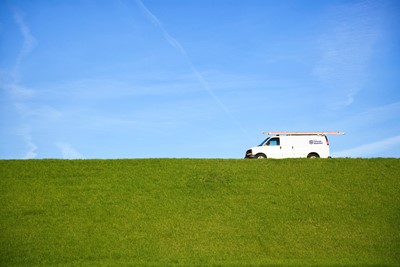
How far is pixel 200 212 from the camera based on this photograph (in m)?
23.0

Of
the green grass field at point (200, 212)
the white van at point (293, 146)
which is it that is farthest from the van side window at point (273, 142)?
the green grass field at point (200, 212)

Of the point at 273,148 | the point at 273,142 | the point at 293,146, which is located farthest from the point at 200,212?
the point at 293,146

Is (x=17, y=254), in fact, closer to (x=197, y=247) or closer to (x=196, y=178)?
(x=197, y=247)

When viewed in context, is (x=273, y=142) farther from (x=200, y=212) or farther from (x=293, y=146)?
(x=200, y=212)

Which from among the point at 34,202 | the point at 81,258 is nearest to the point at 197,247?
the point at 81,258

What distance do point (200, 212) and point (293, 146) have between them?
1371 centimetres

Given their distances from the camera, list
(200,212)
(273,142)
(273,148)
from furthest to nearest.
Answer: (273,142)
(273,148)
(200,212)

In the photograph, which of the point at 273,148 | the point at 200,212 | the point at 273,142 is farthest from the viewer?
the point at 273,142

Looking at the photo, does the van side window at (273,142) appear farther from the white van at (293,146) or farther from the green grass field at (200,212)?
the green grass field at (200,212)

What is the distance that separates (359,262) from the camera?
17391 millimetres

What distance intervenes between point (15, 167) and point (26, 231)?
934cm

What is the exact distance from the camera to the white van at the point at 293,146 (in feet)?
110

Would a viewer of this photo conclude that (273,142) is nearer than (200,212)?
No

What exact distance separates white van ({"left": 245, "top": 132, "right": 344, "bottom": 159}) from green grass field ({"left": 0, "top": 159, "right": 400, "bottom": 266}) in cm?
294
